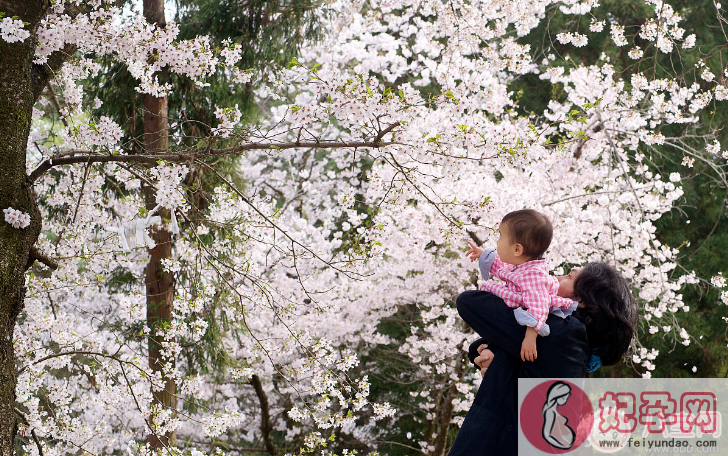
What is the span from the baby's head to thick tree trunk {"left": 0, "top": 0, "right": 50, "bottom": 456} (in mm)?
1462

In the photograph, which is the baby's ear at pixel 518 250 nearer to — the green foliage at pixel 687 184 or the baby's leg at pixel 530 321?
the baby's leg at pixel 530 321

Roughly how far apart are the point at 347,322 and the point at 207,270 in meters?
1.72

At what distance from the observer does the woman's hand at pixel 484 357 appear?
5.40 ft

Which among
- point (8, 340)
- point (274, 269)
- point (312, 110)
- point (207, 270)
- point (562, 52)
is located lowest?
point (8, 340)

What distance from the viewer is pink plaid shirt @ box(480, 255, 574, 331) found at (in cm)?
146

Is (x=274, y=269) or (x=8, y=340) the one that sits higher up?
(x=274, y=269)

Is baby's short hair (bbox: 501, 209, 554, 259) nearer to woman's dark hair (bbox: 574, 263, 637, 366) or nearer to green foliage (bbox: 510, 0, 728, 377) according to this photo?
woman's dark hair (bbox: 574, 263, 637, 366)

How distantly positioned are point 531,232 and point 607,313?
0.26m

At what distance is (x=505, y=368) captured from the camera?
149 centimetres

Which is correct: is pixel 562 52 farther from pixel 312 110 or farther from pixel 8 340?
pixel 8 340

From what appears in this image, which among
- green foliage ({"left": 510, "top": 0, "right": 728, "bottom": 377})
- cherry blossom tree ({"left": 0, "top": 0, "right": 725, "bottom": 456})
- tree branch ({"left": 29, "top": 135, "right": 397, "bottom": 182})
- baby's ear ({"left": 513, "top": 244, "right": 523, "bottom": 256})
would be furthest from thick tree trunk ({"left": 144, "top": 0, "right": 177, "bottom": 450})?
green foliage ({"left": 510, "top": 0, "right": 728, "bottom": 377})

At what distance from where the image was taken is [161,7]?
3859mm

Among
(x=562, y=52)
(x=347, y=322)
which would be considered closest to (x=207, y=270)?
(x=347, y=322)

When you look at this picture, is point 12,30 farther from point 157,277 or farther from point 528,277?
point 157,277
